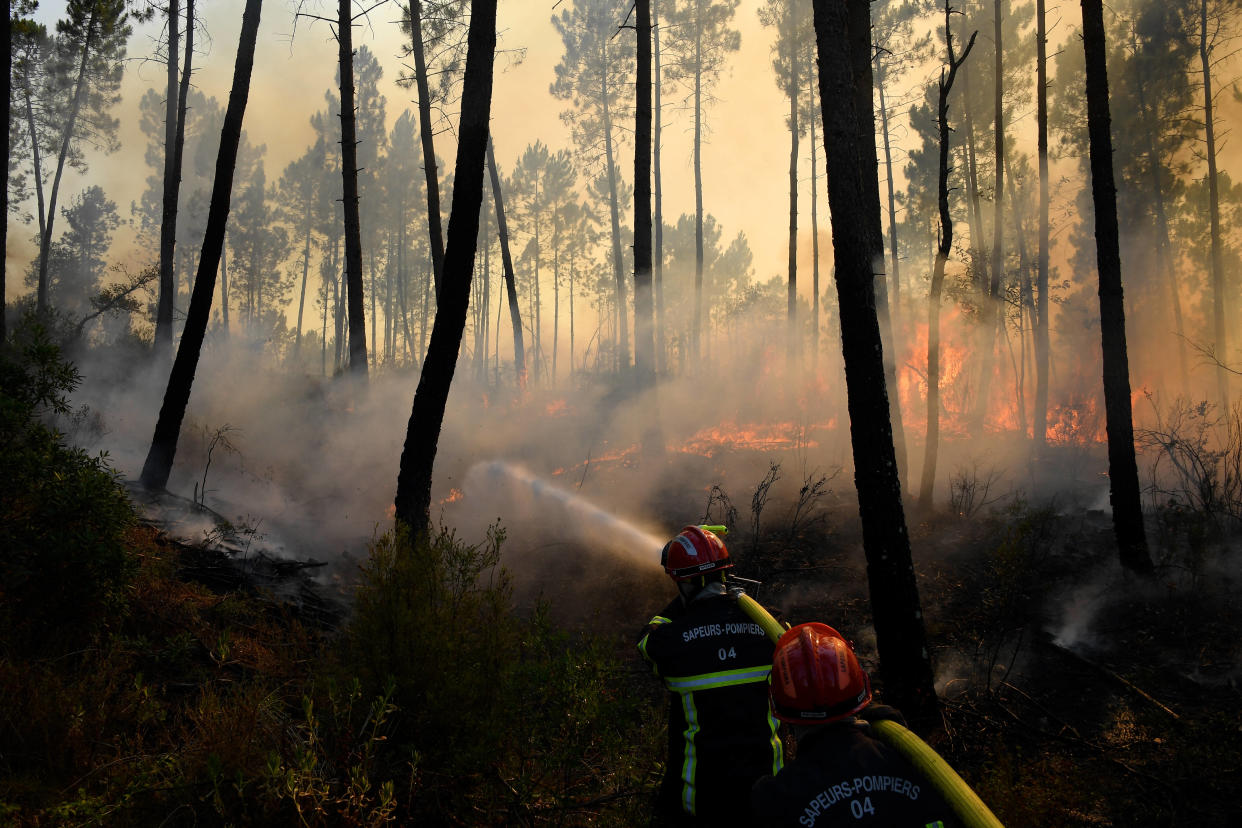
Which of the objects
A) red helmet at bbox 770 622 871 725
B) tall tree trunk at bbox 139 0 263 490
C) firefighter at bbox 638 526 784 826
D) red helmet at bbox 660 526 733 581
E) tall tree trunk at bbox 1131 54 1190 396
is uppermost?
tall tree trunk at bbox 1131 54 1190 396

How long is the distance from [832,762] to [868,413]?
149 inches

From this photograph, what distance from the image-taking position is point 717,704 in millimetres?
3336

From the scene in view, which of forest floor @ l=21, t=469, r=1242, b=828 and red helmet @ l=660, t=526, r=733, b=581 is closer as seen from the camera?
red helmet @ l=660, t=526, r=733, b=581

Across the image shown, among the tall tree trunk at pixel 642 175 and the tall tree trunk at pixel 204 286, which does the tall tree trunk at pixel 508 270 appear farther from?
the tall tree trunk at pixel 204 286

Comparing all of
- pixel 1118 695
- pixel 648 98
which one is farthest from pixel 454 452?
pixel 1118 695

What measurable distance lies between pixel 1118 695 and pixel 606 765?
16.4 ft

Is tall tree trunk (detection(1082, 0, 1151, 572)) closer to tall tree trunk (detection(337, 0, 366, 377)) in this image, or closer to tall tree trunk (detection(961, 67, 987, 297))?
tall tree trunk (detection(961, 67, 987, 297))

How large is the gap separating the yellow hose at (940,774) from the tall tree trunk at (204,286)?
1035 cm

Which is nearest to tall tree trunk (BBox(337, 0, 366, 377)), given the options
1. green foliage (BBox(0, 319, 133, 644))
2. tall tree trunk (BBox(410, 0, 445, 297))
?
tall tree trunk (BBox(410, 0, 445, 297))

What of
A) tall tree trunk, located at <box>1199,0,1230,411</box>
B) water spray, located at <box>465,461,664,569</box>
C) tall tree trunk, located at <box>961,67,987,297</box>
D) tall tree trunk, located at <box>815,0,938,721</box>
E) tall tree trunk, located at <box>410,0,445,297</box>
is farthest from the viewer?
tall tree trunk, located at <box>1199,0,1230,411</box>

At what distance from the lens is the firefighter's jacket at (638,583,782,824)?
10.8 feet

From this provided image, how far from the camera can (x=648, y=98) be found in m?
13.4

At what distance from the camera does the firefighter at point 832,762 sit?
197cm

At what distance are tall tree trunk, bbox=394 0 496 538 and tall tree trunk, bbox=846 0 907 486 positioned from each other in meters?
5.21
